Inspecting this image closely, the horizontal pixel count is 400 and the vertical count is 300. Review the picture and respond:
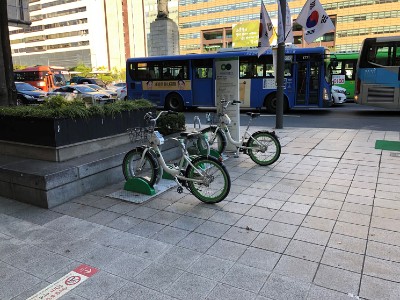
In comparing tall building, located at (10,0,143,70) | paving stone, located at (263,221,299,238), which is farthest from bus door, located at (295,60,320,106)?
tall building, located at (10,0,143,70)

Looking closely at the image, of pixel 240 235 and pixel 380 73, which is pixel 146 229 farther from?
pixel 380 73

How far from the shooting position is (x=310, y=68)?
1495cm

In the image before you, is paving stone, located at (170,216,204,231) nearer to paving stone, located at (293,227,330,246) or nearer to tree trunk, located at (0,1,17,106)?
paving stone, located at (293,227,330,246)

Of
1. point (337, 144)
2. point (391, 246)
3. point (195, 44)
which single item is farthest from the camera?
point (195, 44)

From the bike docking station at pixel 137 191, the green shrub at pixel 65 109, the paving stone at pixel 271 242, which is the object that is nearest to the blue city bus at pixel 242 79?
the green shrub at pixel 65 109

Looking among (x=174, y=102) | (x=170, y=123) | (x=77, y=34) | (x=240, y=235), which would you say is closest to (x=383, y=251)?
(x=240, y=235)

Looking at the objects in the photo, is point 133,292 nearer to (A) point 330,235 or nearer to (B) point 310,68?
(A) point 330,235

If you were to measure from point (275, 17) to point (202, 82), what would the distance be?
57802mm

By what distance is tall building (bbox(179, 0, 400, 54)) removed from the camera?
203 feet

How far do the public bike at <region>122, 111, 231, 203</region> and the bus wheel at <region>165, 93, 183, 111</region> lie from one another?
42.0ft

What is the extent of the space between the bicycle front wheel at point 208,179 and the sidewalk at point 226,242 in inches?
6.0

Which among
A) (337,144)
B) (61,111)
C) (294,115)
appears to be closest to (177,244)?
(61,111)

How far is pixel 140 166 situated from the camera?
5.32 meters

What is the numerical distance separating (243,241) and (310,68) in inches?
507
